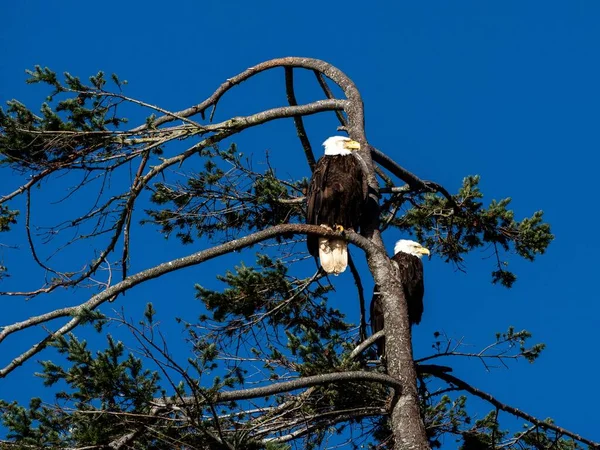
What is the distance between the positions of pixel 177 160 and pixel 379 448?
2326 mm

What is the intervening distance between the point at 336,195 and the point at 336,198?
0.02 metres

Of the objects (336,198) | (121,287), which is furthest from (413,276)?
(121,287)

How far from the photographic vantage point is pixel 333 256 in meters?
6.46

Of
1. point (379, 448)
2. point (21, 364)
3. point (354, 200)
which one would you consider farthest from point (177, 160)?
point (379, 448)

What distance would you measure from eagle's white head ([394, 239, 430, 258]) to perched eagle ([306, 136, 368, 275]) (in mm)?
1240

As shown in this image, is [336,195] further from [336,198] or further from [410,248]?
[410,248]

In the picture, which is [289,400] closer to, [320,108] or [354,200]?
[354,200]

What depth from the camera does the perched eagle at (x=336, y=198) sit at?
6.46 m

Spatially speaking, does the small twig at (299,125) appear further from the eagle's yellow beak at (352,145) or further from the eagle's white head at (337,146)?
the eagle's yellow beak at (352,145)

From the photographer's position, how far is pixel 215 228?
7.61 meters

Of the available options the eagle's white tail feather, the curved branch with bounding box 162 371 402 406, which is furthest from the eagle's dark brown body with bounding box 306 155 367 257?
the curved branch with bounding box 162 371 402 406

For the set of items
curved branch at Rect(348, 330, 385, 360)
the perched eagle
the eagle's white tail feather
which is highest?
the perched eagle

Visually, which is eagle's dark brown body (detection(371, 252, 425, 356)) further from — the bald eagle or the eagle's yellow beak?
the eagle's yellow beak

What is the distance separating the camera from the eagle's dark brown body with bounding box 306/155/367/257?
6672 millimetres
